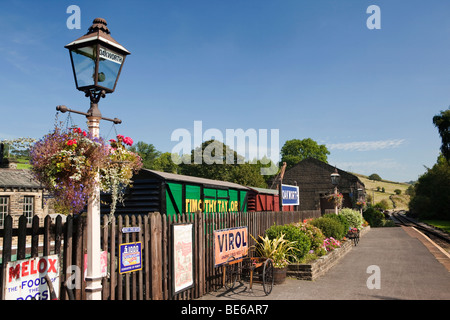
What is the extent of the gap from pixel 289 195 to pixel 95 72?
44.8 ft

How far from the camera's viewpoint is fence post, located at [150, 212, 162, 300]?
22.8 feet

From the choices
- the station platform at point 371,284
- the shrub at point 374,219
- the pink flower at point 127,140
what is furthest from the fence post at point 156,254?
the shrub at point 374,219

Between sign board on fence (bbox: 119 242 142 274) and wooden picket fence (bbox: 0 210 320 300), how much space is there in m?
0.10

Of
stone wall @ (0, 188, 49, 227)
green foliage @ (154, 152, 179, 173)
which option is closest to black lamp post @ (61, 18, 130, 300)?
stone wall @ (0, 188, 49, 227)

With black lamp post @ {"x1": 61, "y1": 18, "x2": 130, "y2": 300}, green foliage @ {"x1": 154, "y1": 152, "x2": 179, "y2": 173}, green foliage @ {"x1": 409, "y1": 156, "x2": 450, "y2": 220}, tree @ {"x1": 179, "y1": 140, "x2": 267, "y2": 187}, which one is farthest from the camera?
green foliage @ {"x1": 154, "y1": 152, "x2": 179, "y2": 173}

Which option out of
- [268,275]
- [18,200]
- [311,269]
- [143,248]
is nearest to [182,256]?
[143,248]

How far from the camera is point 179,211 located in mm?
11578

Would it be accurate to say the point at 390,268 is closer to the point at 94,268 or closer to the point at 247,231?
the point at 247,231

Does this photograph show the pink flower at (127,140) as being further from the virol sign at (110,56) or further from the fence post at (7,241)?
the fence post at (7,241)

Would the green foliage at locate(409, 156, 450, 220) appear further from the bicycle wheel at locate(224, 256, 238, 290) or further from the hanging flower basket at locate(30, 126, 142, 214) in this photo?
the hanging flower basket at locate(30, 126, 142, 214)

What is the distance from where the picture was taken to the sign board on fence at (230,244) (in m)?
9.07

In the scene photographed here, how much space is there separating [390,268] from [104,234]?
10.4 m

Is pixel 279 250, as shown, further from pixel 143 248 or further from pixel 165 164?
pixel 165 164

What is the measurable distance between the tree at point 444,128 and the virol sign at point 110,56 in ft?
190
